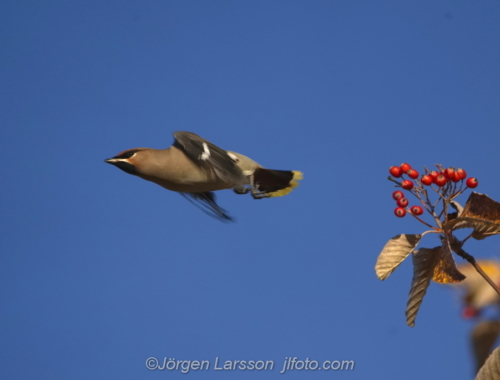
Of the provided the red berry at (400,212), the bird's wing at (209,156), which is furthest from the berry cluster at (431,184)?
the bird's wing at (209,156)

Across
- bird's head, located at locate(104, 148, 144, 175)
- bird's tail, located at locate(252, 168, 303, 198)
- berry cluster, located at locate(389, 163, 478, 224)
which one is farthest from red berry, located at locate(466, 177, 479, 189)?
bird's tail, located at locate(252, 168, 303, 198)

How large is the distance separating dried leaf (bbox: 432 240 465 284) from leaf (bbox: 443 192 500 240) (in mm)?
112

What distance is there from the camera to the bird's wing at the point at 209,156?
532cm

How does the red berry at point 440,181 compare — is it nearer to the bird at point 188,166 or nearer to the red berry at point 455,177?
the red berry at point 455,177

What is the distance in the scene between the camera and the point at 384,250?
3.33 metres

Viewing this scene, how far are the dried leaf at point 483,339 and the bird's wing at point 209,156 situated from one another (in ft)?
8.10

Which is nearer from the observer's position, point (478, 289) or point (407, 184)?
point (407, 184)

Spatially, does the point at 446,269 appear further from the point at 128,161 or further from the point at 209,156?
the point at 128,161

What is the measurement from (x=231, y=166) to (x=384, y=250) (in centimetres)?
234

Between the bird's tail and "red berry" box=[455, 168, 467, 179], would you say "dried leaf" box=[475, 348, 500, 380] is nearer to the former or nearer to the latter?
"red berry" box=[455, 168, 467, 179]

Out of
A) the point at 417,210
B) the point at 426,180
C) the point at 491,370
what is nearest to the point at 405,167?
the point at 426,180

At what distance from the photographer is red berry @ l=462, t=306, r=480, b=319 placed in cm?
361

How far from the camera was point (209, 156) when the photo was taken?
5.37 meters

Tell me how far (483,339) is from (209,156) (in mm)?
2707
